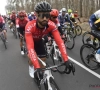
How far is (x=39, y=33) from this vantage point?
11.5 feet

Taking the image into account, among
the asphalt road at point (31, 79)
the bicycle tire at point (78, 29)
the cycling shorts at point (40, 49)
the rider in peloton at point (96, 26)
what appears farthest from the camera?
the bicycle tire at point (78, 29)

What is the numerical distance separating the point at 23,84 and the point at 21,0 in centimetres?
6499

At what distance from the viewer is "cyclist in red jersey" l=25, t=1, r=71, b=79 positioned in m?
2.92

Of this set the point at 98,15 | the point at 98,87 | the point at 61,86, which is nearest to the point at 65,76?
the point at 61,86

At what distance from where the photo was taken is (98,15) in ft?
16.9

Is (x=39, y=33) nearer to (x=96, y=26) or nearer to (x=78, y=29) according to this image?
(x=96, y=26)

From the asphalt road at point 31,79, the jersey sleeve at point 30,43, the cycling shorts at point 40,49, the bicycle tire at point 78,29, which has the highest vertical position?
the jersey sleeve at point 30,43

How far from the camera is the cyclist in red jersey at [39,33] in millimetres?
2922

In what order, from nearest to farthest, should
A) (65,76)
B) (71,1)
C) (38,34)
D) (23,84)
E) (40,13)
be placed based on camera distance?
→ (40,13) < (38,34) < (23,84) < (65,76) < (71,1)

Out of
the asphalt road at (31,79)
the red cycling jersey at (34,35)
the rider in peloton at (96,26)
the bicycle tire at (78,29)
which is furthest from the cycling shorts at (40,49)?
the bicycle tire at (78,29)

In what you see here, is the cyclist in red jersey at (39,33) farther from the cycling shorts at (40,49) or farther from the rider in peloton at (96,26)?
the rider in peloton at (96,26)

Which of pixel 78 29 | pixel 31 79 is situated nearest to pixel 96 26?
pixel 31 79

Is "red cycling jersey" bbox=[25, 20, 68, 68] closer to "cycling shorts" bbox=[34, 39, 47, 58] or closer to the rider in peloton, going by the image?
"cycling shorts" bbox=[34, 39, 47, 58]

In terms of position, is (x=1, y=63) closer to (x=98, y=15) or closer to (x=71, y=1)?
(x=98, y=15)
